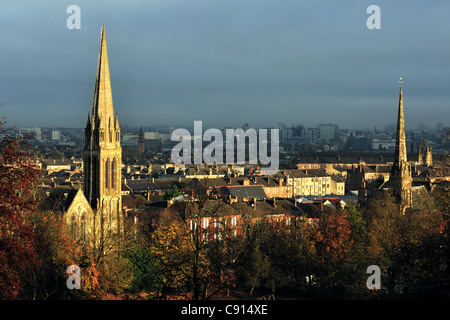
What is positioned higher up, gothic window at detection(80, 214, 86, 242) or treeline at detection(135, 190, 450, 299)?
gothic window at detection(80, 214, 86, 242)

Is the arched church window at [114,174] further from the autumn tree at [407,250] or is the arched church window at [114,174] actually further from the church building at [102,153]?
the autumn tree at [407,250]

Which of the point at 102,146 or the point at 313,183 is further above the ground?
the point at 102,146

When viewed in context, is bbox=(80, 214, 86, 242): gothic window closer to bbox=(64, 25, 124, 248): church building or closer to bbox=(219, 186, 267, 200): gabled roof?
bbox=(64, 25, 124, 248): church building

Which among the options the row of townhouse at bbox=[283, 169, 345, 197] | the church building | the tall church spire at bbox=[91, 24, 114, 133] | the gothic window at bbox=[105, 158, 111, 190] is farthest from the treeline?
the row of townhouse at bbox=[283, 169, 345, 197]

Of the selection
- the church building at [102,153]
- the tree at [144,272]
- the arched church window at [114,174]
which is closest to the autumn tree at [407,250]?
the tree at [144,272]

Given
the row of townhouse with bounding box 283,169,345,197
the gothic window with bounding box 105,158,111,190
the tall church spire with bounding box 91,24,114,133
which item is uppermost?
the tall church spire with bounding box 91,24,114,133

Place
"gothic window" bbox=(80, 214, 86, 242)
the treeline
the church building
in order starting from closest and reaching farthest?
the treeline, "gothic window" bbox=(80, 214, 86, 242), the church building

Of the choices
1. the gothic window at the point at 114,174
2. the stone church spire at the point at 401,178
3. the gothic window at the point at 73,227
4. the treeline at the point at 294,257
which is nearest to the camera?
the treeline at the point at 294,257

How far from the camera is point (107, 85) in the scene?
141 ft

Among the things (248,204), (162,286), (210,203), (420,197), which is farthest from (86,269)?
(420,197)

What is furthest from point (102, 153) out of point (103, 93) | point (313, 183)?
point (313, 183)

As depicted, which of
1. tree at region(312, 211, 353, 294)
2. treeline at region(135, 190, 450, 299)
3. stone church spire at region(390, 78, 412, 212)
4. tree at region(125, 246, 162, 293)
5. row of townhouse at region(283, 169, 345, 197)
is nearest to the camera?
tree at region(125, 246, 162, 293)

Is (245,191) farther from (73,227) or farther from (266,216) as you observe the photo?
(73,227)

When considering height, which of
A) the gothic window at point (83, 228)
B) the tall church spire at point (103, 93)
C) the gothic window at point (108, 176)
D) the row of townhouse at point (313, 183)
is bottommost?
the row of townhouse at point (313, 183)
